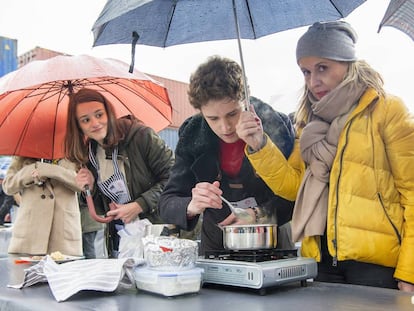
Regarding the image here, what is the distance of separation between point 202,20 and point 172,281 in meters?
1.24

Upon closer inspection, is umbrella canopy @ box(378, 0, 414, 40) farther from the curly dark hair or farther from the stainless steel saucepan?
the stainless steel saucepan

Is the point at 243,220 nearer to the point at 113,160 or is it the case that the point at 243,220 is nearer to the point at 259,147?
the point at 259,147

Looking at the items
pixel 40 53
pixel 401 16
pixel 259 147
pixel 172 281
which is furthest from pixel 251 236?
pixel 40 53

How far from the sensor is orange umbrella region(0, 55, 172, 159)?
2.28 m

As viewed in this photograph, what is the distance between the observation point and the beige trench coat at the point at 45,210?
9.40 ft

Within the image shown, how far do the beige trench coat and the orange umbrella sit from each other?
0.35 meters

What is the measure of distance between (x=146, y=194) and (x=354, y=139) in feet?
3.93

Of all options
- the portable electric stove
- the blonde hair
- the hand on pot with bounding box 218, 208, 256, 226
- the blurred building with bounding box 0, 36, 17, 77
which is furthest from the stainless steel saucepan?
the blurred building with bounding box 0, 36, 17, 77

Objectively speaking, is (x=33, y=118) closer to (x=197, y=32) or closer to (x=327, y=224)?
(x=197, y=32)

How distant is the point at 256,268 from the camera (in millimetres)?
1182

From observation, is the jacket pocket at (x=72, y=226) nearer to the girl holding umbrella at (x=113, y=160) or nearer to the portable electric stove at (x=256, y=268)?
the girl holding umbrella at (x=113, y=160)

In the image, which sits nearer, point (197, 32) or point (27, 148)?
point (197, 32)

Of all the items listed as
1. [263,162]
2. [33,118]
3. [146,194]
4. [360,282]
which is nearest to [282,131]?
[263,162]

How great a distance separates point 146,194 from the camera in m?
2.34
